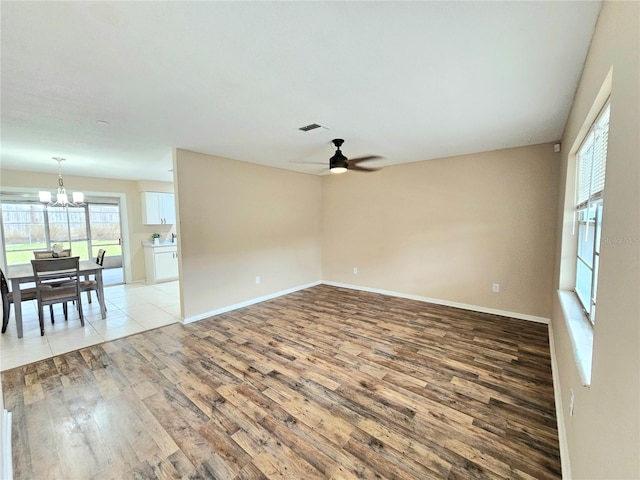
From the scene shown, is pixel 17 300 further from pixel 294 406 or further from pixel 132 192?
pixel 294 406

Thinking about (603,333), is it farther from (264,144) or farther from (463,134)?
(264,144)

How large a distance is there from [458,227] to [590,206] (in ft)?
7.90

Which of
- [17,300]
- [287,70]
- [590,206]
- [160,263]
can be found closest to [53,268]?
[17,300]

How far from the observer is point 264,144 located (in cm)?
356

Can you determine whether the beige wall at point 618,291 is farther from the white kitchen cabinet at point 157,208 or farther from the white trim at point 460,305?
the white kitchen cabinet at point 157,208

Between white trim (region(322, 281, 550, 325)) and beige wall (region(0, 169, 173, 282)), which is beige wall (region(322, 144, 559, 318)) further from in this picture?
beige wall (region(0, 169, 173, 282))

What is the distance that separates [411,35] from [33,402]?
385 cm

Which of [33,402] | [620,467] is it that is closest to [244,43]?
[620,467]

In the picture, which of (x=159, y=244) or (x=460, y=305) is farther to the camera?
(x=159, y=244)

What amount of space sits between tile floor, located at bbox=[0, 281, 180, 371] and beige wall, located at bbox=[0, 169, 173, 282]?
117 centimetres

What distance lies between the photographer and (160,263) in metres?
6.39

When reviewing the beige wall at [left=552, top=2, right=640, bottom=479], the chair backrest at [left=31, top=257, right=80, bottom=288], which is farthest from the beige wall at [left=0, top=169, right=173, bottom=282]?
the beige wall at [left=552, top=2, right=640, bottom=479]

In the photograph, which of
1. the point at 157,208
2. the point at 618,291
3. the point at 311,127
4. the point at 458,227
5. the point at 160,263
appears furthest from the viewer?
the point at 157,208

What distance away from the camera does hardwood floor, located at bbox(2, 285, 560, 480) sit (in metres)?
1.61
